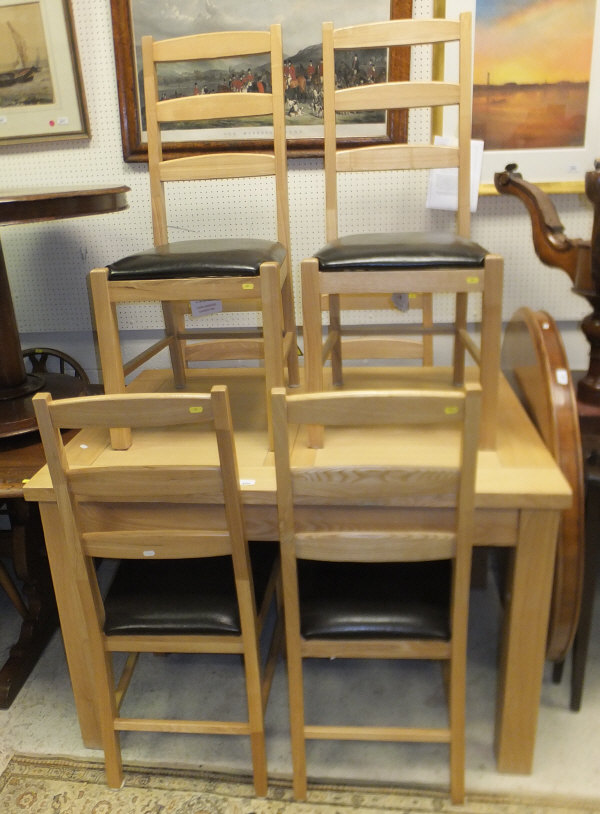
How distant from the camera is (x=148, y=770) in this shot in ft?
4.92

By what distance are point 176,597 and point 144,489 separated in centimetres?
31

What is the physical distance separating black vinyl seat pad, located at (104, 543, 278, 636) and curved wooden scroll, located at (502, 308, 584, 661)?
2.16ft

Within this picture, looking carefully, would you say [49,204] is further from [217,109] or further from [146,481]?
[146,481]

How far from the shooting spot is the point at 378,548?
47.3 inches

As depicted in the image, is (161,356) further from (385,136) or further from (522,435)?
(522,435)

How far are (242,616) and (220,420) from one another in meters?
0.46

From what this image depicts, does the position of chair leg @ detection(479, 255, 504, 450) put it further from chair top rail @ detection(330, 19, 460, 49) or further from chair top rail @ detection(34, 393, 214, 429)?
chair top rail @ detection(330, 19, 460, 49)

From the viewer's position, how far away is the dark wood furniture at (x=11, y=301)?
4.98 ft

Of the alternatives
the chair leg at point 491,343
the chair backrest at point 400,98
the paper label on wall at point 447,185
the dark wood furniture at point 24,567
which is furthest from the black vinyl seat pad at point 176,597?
the paper label on wall at point 447,185

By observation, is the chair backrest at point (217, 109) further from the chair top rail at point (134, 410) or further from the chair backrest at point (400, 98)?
the chair top rail at point (134, 410)

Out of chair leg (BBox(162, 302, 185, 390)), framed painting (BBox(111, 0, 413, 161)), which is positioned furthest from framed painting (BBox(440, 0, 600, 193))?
chair leg (BBox(162, 302, 185, 390))

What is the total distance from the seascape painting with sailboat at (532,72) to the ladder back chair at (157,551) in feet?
4.67

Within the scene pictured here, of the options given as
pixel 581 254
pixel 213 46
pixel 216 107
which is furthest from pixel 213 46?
pixel 581 254

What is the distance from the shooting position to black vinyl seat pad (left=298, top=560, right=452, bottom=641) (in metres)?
1.27
